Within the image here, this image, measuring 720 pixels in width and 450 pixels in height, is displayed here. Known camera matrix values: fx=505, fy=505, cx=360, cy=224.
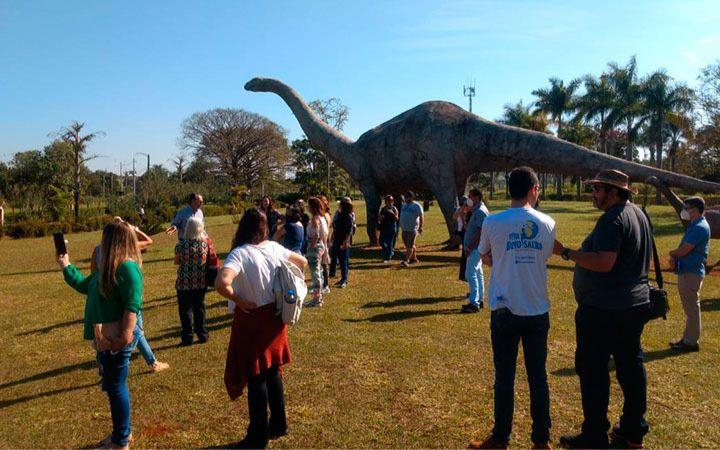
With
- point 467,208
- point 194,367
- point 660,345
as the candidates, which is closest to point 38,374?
point 194,367

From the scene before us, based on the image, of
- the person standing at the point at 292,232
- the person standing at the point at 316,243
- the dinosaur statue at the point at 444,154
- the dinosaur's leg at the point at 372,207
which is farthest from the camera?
the dinosaur's leg at the point at 372,207

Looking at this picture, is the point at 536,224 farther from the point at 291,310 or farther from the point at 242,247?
the point at 242,247

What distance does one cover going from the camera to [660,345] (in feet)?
17.3

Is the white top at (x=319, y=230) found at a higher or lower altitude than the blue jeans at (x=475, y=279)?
higher

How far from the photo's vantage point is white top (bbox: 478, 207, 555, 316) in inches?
117

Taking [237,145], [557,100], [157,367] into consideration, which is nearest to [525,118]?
[557,100]

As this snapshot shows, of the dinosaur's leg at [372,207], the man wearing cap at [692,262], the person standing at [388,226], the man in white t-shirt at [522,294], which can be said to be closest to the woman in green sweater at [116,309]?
the man in white t-shirt at [522,294]

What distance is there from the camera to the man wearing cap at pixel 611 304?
3.01 meters

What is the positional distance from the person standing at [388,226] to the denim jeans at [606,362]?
773cm

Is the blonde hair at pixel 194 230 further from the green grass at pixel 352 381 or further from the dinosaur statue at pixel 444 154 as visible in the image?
the dinosaur statue at pixel 444 154

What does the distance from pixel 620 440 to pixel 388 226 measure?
7.90 meters

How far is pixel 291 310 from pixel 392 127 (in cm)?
1010

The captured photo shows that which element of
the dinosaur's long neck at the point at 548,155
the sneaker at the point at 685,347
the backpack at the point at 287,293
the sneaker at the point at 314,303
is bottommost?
the sneaker at the point at 685,347

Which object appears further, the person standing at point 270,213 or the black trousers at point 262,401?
the person standing at point 270,213
